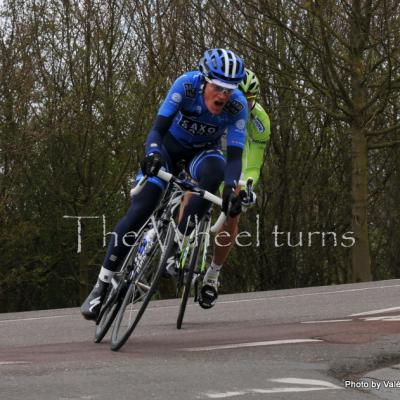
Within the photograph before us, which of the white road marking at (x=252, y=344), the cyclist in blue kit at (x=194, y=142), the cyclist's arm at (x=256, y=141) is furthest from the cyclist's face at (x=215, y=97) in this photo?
the cyclist's arm at (x=256, y=141)

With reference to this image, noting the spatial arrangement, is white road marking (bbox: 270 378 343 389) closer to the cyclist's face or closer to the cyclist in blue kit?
the cyclist in blue kit

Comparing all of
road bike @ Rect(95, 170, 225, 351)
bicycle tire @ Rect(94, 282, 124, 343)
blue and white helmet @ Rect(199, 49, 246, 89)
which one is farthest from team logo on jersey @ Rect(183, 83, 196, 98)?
bicycle tire @ Rect(94, 282, 124, 343)

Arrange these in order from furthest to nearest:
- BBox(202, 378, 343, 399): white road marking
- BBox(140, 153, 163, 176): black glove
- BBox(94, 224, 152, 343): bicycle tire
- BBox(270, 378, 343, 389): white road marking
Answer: BBox(94, 224, 152, 343): bicycle tire → BBox(140, 153, 163, 176): black glove → BBox(270, 378, 343, 389): white road marking → BBox(202, 378, 343, 399): white road marking

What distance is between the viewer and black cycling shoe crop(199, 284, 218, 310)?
819 cm

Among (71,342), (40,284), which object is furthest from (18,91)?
(71,342)

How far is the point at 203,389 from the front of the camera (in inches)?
199

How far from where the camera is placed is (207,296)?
8.21 meters

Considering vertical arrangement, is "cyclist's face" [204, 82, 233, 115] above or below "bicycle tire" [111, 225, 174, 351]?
above

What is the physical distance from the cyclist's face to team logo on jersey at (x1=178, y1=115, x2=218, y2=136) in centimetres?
25

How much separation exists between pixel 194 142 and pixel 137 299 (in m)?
1.37

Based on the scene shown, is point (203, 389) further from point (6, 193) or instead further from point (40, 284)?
point (40, 284)

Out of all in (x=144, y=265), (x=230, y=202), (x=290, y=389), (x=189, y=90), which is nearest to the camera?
(x=290, y=389)

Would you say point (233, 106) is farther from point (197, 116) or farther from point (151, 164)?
point (151, 164)

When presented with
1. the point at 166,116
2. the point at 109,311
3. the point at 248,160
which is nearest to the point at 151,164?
the point at 166,116
